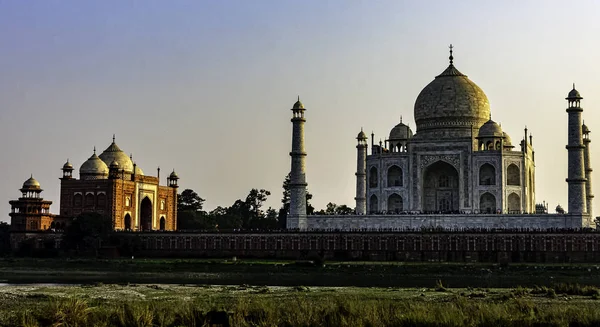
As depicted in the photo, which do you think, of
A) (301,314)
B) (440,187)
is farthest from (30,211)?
(301,314)

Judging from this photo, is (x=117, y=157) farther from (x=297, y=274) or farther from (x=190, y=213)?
(x=297, y=274)

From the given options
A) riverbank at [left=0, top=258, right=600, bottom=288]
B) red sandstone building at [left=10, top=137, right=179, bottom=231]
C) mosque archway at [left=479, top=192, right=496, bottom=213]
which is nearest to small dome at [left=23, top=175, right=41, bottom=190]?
red sandstone building at [left=10, top=137, right=179, bottom=231]

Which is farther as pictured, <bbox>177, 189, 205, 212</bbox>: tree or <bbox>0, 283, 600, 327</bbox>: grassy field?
<bbox>177, 189, 205, 212</bbox>: tree

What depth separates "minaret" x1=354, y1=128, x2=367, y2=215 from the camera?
78.3m

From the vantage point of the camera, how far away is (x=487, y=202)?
70625 millimetres

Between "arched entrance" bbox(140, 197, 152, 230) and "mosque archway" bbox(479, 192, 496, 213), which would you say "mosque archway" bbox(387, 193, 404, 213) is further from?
"arched entrance" bbox(140, 197, 152, 230)

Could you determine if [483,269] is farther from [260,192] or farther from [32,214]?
[260,192]

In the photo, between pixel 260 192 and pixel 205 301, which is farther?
pixel 260 192

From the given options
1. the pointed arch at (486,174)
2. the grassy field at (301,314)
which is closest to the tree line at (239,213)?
the pointed arch at (486,174)

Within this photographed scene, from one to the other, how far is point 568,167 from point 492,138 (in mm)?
7939

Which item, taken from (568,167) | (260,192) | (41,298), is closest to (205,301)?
(41,298)

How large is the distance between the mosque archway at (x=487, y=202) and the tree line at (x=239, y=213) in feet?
68.6

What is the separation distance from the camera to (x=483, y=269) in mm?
50344

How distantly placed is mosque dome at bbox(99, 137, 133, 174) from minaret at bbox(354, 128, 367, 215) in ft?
65.3
